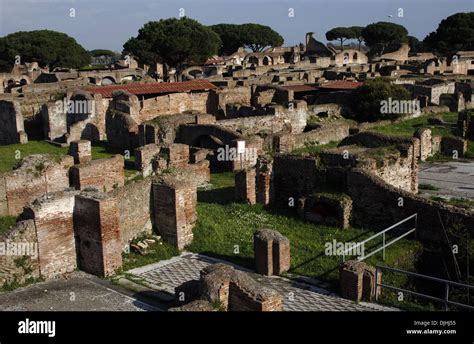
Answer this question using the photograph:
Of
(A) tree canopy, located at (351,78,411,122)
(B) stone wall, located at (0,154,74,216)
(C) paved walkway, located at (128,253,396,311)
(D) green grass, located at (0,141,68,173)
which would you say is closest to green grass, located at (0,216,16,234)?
(B) stone wall, located at (0,154,74,216)

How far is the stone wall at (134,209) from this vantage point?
15008 mm

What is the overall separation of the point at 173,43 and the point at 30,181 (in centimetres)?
3968

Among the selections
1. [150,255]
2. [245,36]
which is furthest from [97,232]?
[245,36]

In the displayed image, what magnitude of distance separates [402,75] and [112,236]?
43225 mm

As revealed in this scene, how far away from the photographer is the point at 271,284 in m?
13.4

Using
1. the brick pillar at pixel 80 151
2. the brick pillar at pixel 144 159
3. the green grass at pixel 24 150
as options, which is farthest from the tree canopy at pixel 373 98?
the brick pillar at pixel 80 151

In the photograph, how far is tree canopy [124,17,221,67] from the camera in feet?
185

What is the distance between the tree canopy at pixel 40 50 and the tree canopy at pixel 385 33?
44.7 metres

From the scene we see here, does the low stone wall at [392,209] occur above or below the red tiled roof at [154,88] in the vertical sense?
below

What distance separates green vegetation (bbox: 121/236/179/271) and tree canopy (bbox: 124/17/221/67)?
4284cm

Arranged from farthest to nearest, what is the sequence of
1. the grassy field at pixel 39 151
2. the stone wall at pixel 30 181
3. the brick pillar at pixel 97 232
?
the grassy field at pixel 39 151 → the stone wall at pixel 30 181 → the brick pillar at pixel 97 232

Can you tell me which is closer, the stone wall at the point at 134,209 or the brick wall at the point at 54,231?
the brick wall at the point at 54,231

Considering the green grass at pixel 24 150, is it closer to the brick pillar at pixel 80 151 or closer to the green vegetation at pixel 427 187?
the brick pillar at pixel 80 151

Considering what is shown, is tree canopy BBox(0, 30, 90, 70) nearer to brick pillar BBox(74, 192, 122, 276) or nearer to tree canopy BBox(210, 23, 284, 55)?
tree canopy BBox(210, 23, 284, 55)
